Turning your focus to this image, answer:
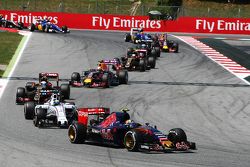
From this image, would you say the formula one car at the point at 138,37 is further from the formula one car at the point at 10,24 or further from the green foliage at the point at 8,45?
the formula one car at the point at 10,24

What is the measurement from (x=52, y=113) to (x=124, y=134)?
3.96 m

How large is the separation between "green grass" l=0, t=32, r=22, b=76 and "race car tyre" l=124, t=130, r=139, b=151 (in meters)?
19.3

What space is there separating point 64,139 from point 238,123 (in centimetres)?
704

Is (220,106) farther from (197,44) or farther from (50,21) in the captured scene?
(50,21)

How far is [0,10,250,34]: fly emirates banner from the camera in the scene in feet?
213

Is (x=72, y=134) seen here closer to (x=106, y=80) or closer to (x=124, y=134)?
(x=124, y=134)

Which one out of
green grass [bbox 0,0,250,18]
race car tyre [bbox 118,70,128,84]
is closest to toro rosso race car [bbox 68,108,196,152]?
race car tyre [bbox 118,70,128,84]

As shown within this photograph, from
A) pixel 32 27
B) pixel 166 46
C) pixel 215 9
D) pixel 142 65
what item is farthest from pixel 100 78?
pixel 215 9

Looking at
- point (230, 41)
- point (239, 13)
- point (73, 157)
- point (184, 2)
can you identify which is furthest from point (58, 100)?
point (184, 2)

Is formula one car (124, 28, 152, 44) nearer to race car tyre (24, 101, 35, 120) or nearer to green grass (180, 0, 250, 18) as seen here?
green grass (180, 0, 250, 18)

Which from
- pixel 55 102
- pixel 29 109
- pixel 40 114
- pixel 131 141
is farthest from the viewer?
pixel 29 109

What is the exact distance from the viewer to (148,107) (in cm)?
2691

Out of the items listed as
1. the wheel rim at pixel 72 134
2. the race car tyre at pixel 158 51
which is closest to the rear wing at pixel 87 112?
the wheel rim at pixel 72 134

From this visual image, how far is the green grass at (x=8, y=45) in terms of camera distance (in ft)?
140
